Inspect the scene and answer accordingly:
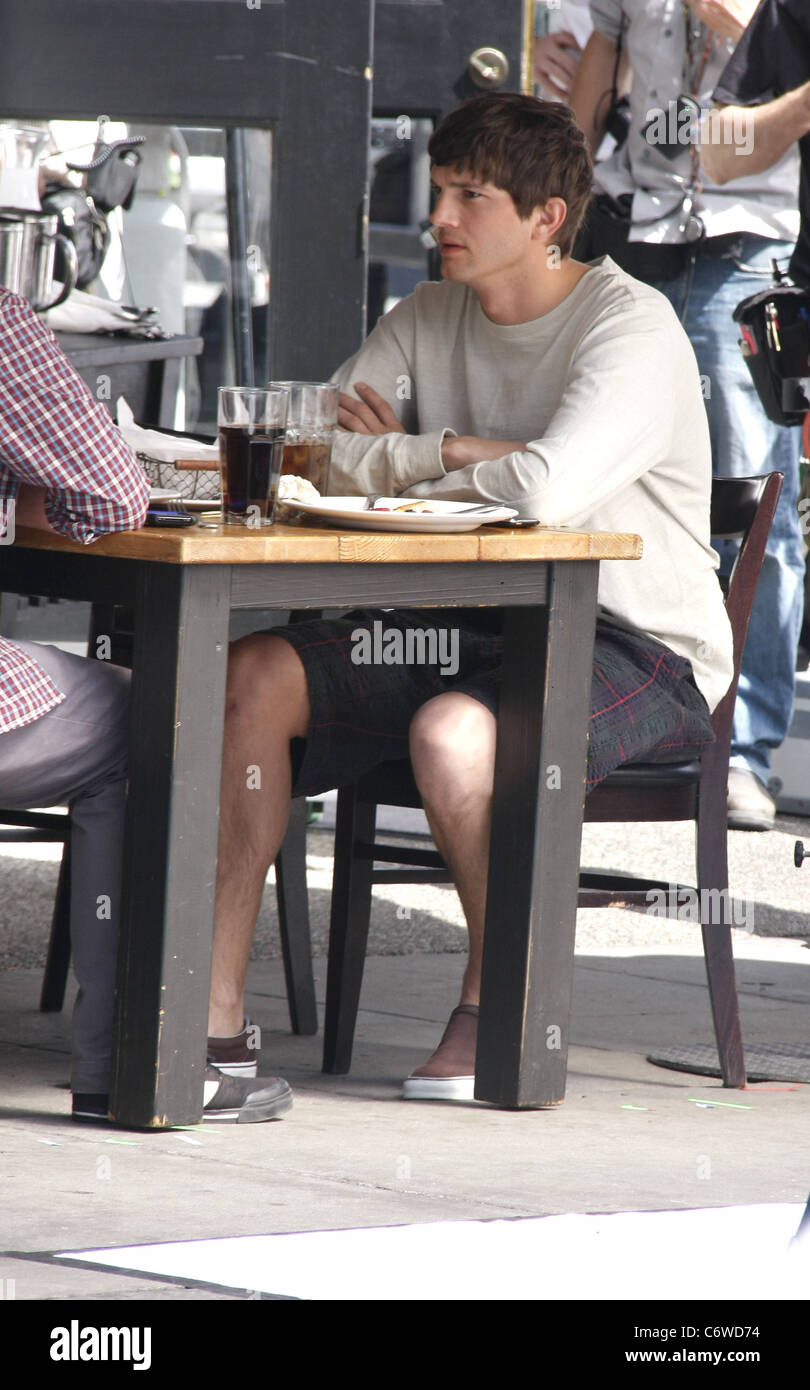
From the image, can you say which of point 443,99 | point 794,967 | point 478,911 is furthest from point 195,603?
point 443,99

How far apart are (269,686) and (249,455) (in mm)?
Answer: 376

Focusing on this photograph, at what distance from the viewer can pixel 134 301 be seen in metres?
5.91

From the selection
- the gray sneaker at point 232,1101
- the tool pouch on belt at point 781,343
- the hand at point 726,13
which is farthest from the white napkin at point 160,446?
the hand at point 726,13

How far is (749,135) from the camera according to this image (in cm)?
500

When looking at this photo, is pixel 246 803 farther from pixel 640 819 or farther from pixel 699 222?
pixel 699 222

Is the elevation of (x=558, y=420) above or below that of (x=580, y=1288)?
above

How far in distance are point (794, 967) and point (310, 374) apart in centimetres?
159

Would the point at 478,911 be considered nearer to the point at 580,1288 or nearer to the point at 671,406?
the point at 671,406

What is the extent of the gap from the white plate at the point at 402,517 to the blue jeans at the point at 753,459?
2357 mm

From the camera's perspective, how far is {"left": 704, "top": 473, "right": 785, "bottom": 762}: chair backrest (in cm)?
358

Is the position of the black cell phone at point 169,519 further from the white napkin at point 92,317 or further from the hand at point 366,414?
the white napkin at point 92,317

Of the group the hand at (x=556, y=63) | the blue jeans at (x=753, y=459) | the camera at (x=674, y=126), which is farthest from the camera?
the hand at (x=556, y=63)

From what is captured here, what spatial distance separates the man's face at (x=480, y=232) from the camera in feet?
12.1
